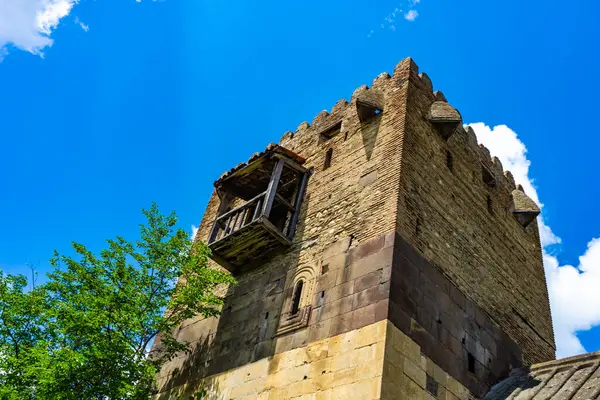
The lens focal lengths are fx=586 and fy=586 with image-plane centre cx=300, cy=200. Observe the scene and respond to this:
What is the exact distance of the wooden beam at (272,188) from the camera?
11620 millimetres

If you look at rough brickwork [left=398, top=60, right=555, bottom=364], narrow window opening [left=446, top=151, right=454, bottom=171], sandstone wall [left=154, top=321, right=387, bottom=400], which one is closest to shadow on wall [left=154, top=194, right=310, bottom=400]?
sandstone wall [left=154, top=321, right=387, bottom=400]

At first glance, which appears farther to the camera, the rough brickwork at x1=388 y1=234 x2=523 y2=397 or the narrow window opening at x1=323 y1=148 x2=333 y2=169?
the narrow window opening at x1=323 y1=148 x2=333 y2=169

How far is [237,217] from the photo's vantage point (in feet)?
40.8

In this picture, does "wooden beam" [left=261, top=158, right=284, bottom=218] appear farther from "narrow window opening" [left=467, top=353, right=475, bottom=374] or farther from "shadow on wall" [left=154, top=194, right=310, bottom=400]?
"narrow window opening" [left=467, top=353, right=475, bottom=374]

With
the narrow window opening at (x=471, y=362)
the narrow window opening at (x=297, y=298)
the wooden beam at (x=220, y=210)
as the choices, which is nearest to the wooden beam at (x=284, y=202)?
the wooden beam at (x=220, y=210)

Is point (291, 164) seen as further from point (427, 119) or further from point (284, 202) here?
point (427, 119)

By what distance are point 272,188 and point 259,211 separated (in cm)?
56

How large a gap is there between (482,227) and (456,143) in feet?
6.76

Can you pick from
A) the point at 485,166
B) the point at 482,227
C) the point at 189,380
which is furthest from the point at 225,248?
the point at 485,166

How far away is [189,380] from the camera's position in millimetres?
11219

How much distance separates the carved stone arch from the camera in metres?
9.96

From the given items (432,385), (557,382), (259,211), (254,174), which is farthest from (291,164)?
(557,382)

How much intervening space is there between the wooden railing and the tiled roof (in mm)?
5629

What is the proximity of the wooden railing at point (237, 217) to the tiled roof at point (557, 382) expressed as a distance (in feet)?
18.5
